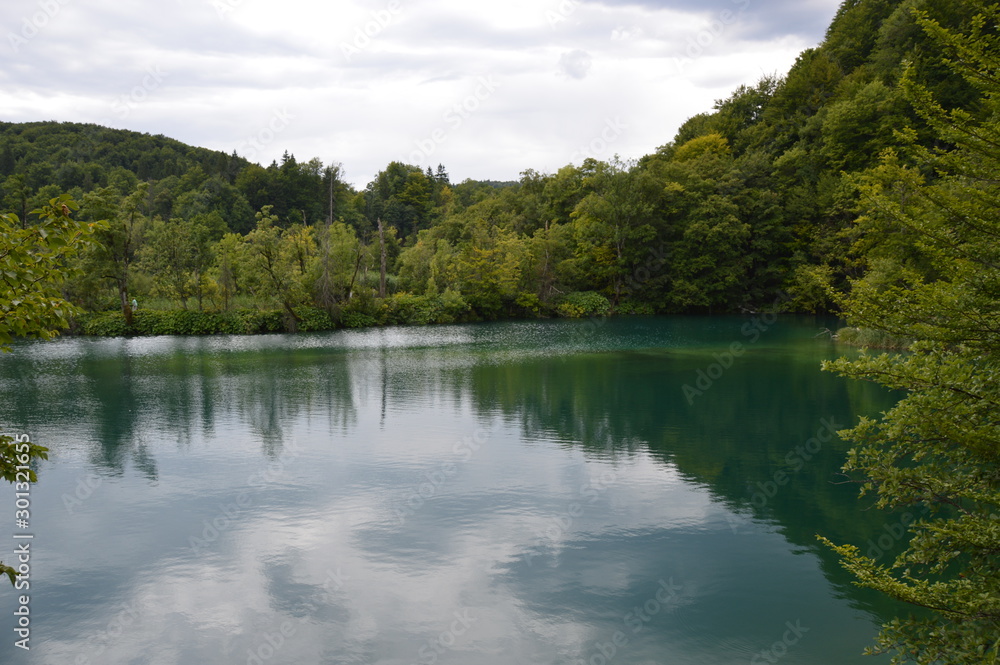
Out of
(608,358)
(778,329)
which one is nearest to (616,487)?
(608,358)

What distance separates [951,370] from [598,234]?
43873mm

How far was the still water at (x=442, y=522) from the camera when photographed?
6949mm

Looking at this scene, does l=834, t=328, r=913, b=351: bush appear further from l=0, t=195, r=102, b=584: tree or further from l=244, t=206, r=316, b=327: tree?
l=244, t=206, r=316, b=327: tree

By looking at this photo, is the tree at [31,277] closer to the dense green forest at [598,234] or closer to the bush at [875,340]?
the bush at [875,340]

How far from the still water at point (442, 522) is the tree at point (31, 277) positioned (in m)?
4.12

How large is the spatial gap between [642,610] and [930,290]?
4.73m

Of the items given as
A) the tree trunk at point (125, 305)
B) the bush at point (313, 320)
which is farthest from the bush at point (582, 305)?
the tree trunk at point (125, 305)

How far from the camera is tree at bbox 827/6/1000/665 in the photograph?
4445 mm

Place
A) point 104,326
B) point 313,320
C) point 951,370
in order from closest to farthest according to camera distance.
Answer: point 951,370, point 104,326, point 313,320

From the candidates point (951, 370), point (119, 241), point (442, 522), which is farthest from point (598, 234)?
point (951, 370)

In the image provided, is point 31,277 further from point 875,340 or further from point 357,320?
point 357,320

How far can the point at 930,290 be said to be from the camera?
552 centimetres

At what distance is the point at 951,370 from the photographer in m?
5.36

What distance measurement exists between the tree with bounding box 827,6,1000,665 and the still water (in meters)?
2.32
